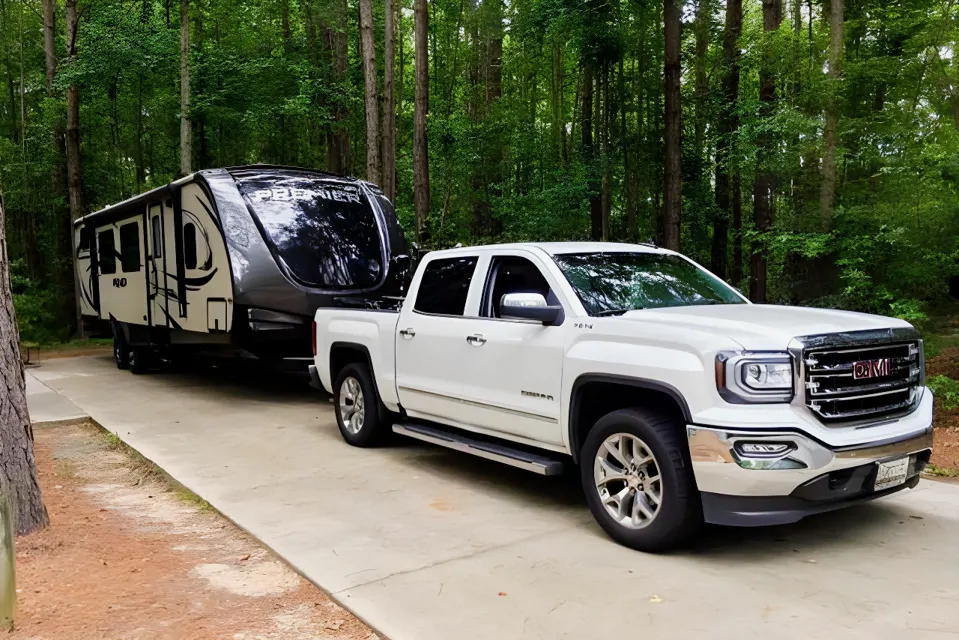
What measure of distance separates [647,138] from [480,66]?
742 cm

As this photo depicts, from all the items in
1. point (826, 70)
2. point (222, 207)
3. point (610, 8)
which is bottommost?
point (222, 207)

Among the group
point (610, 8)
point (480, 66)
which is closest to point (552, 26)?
point (610, 8)

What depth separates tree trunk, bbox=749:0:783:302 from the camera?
→ 1356 centimetres

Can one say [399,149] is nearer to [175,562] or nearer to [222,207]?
[222,207]

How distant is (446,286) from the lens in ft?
22.2

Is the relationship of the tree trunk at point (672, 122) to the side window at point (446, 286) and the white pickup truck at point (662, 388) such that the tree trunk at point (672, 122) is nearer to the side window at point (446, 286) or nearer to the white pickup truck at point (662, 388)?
the side window at point (446, 286)

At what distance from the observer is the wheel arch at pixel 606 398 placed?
4.71 m

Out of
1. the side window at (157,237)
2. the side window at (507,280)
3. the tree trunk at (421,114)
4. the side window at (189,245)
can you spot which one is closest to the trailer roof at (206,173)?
the side window at (157,237)

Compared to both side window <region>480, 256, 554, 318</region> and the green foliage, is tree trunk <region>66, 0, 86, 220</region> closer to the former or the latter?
side window <region>480, 256, 554, 318</region>

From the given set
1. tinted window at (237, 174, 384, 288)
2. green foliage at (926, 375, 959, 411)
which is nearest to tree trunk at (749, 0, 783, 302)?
green foliage at (926, 375, 959, 411)

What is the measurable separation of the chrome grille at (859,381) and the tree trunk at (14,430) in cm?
483

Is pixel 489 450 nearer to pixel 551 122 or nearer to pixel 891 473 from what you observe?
pixel 891 473

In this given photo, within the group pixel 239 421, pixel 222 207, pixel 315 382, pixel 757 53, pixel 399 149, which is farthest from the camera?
pixel 399 149

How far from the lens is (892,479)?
4.59 metres
